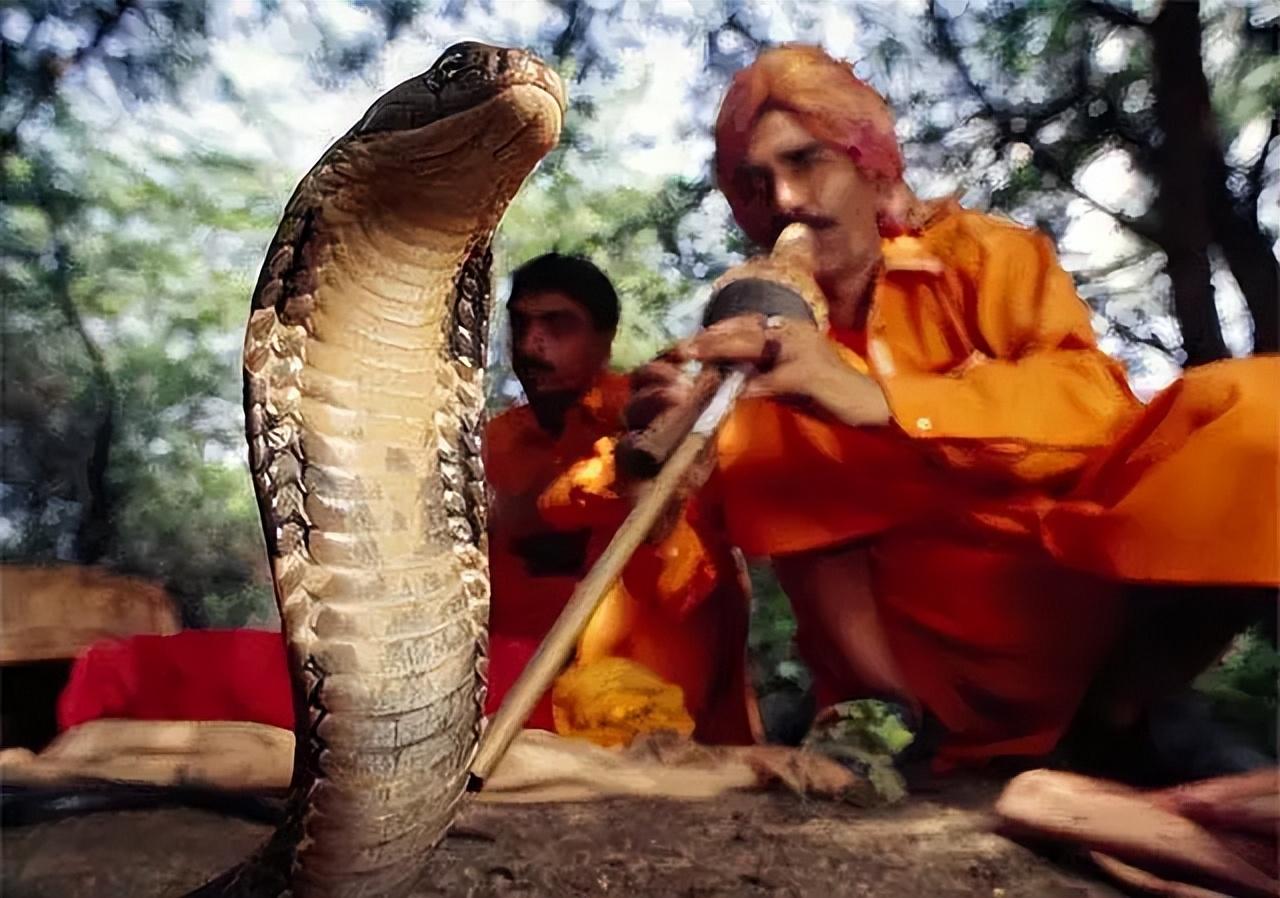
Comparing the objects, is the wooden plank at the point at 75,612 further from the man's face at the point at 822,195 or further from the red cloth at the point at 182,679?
the man's face at the point at 822,195

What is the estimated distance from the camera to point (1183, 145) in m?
2.31

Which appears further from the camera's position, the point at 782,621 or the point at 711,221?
the point at 711,221

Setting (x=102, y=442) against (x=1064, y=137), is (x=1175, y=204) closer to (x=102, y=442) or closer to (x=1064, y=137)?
(x=1064, y=137)

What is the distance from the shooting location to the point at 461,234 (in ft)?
6.11

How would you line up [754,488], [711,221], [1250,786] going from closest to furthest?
[1250,786] → [754,488] → [711,221]

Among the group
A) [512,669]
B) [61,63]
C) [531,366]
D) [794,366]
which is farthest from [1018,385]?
[61,63]

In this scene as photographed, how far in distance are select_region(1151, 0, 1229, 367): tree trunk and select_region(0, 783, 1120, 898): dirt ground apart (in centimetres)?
98

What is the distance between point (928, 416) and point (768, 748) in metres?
0.62

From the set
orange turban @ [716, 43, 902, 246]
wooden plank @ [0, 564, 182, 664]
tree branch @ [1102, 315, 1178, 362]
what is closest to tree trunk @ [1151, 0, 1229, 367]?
tree branch @ [1102, 315, 1178, 362]

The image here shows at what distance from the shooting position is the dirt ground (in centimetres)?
207

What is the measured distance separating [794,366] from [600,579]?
492mm

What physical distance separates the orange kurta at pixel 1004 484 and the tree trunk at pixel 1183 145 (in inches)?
8.3

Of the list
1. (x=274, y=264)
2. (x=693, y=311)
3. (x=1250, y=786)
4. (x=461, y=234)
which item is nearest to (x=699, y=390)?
(x=693, y=311)

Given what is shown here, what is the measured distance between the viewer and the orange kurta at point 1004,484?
6.82 feet
